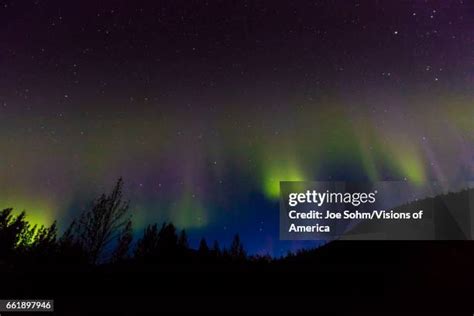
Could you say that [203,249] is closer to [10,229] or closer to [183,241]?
[183,241]

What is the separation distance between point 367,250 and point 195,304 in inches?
273

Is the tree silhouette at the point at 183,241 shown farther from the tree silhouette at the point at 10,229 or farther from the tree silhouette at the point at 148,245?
the tree silhouette at the point at 10,229

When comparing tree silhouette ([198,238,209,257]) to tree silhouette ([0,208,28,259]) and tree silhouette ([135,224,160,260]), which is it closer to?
tree silhouette ([135,224,160,260])

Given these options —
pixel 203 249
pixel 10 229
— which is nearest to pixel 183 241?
pixel 203 249

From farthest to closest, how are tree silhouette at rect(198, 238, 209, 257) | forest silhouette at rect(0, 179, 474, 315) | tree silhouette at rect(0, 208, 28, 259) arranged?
tree silhouette at rect(0, 208, 28, 259) → tree silhouette at rect(198, 238, 209, 257) → forest silhouette at rect(0, 179, 474, 315)

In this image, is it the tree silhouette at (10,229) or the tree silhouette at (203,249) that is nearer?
the tree silhouette at (203,249)

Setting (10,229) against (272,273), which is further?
(10,229)

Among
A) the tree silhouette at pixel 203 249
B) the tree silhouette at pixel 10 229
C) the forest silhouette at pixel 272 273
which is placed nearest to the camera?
the forest silhouette at pixel 272 273

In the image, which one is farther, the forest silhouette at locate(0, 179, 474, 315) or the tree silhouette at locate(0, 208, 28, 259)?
the tree silhouette at locate(0, 208, 28, 259)

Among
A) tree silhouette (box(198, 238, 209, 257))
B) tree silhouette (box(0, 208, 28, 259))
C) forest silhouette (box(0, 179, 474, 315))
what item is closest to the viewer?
forest silhouette (box(0, 179, 474, 315))

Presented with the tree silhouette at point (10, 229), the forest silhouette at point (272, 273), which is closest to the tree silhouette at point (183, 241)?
the forest silhouette at point (272, 273)

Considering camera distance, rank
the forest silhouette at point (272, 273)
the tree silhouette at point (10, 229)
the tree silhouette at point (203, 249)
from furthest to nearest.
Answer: the tree silhouette at point (10, 229) < the tree silhouette at point (203, 249) < the forest silhouette at point (272, 273)

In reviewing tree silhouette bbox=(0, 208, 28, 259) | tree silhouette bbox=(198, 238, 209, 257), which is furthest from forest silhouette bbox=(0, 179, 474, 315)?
tree silhouette bbox=(0, 208, 28, 259)

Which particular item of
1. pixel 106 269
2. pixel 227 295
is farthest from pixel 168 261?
pixel 227 295
